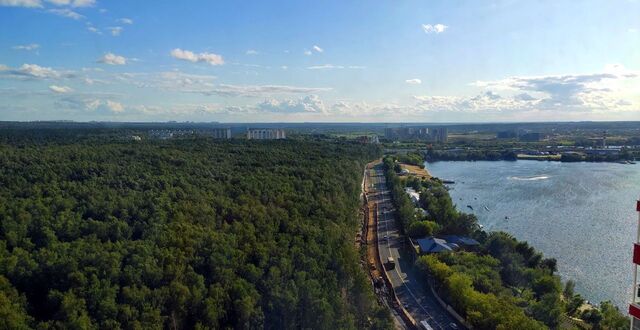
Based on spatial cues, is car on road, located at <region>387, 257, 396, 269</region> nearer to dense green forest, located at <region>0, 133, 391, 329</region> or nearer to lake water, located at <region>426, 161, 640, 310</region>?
dense green forest, located at <region>0, 133, 391, 329</region>

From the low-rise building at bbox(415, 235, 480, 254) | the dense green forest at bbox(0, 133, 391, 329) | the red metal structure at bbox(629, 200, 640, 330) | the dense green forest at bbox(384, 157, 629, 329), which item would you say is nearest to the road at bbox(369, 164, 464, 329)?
the dense green forest at bbox(384, 157, 629, 329)

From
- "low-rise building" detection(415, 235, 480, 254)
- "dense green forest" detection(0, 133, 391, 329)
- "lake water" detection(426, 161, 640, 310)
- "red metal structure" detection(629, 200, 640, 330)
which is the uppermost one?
"red metal structure" detection(629, 200, 640, 330)

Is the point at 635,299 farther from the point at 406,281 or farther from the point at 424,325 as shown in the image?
the point at 406,281

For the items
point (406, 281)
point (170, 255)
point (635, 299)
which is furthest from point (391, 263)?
point (635, 299)

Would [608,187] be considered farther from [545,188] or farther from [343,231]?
[343,231]

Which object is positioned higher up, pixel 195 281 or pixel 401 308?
pixel 195 281

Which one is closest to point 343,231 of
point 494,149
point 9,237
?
point 9,237
